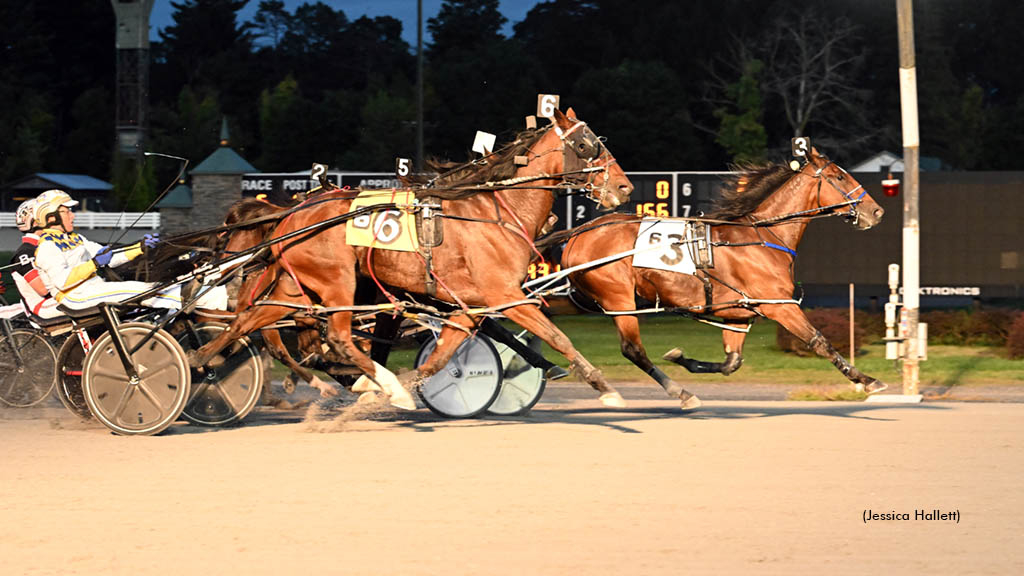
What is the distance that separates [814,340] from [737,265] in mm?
864

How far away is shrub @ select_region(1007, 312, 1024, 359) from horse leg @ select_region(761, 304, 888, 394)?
22.2 ft

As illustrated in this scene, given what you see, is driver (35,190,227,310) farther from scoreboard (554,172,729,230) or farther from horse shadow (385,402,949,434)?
scoreboard (554,172,729,230)

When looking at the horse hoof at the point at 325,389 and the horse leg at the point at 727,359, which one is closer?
the horse hoof at the point at 325,389

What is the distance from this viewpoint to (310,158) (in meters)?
56.4

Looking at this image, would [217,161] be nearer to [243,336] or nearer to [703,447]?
[243,336]

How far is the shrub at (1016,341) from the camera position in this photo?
15992mm

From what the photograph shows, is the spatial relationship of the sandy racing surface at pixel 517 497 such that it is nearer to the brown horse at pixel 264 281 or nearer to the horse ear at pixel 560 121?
the brown horse at pixel 264 281

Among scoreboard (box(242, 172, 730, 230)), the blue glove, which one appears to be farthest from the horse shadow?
scoreboard (box(242, 172, 730, 230))

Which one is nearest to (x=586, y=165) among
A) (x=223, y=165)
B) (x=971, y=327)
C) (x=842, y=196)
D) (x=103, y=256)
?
(x=842, y=196)

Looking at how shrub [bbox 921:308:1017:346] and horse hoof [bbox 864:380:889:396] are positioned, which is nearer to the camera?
horse hoof [bbox 864:380:889:396]

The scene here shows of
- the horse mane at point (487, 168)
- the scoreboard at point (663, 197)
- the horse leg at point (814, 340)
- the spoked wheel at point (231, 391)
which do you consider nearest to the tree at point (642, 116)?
the scoreboard at point (663, 197)

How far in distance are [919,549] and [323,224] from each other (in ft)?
16.3

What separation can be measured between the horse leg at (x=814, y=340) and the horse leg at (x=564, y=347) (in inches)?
69.2

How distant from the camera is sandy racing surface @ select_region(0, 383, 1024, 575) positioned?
564 cm
